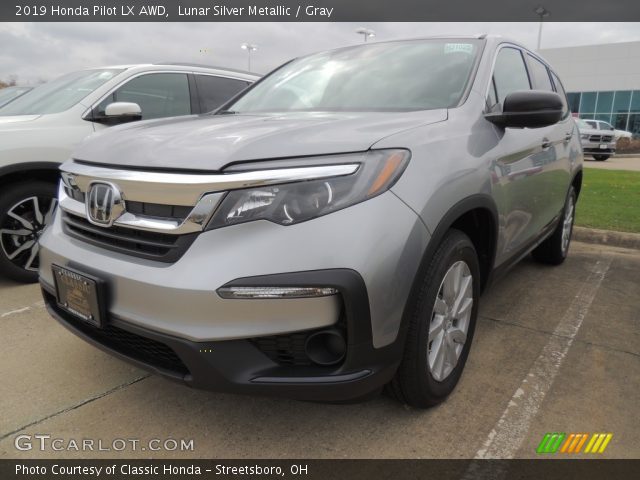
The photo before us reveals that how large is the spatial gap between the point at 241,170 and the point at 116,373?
1.46m

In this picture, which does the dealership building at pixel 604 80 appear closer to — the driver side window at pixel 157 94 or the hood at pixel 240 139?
the driver side window at pixel 157 94

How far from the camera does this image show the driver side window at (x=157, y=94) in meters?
4.25

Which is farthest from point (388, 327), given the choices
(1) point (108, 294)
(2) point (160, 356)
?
(1) point (108, 294)

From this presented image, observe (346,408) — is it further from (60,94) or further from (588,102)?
(588,102)

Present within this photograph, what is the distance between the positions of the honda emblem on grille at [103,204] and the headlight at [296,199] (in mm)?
438

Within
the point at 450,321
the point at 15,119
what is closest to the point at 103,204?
the point at 450,321

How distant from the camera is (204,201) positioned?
1685 millimetres

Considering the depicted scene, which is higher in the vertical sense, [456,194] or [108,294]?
[456,194]

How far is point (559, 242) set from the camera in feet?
14.4

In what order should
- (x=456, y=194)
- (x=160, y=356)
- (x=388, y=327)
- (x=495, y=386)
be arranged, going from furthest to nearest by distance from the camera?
1. (x=495, y=386)
2. (x=456, y=194)
3. (x=160, y=356)
4. (x=388, y=327)

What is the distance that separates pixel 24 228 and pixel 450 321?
315cm

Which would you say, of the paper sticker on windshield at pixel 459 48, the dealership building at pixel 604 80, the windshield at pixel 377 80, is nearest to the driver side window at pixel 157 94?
the windshield at pixel 377 80

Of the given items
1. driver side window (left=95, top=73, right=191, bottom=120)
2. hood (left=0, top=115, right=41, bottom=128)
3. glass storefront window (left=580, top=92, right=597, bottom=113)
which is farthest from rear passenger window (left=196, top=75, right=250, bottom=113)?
glass storefront window (left=580, top=92, right=597, bottom=113)
